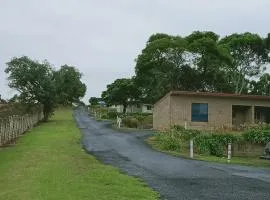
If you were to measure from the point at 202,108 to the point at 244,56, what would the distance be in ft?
112

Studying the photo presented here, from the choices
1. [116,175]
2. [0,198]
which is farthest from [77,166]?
[0,198]

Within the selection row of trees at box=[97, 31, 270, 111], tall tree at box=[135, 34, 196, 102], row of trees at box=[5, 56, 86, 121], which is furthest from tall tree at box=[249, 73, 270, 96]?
row of trees at box=[5, 56, 86, 121]

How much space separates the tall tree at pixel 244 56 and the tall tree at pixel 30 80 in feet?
87.5

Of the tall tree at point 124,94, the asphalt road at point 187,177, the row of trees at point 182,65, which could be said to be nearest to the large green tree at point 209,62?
the row of trees at point 182,65

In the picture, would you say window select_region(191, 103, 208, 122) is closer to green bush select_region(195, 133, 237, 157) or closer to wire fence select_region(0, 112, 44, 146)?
wire fence select_region(0, 112, 44, 146)

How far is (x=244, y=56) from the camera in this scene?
7569 centimetres

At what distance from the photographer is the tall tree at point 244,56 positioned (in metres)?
73.9

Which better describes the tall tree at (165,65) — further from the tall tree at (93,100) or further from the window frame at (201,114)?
the tall tree at (93,100)

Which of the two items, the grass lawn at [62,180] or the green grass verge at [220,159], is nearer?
the grass lawn at [62,180]

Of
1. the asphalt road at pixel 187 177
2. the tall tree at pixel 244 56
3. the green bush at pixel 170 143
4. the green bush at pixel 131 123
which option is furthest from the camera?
the tall tree at pixel 244 56

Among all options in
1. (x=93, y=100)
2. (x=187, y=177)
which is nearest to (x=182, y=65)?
(x=187, y=177)

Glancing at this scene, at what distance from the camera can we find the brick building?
43.1 meters

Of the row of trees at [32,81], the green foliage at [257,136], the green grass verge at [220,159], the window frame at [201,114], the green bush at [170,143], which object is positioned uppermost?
the row of trees at [32,81]

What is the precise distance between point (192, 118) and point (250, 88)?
4308cm
